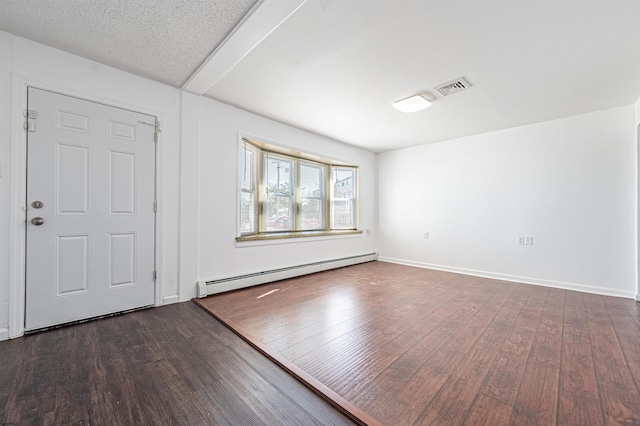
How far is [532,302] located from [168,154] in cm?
464

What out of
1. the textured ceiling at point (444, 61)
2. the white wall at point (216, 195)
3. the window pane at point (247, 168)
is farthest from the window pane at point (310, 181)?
the textured ceiling at point (444, 61)

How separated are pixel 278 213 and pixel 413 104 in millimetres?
2658

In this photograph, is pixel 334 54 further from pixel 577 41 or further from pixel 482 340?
pixel 482 340

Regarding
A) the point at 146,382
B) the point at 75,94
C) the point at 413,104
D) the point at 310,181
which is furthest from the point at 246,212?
the point at 413,104

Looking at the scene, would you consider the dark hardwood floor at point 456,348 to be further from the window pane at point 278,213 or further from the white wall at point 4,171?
the white wall at point 4,171

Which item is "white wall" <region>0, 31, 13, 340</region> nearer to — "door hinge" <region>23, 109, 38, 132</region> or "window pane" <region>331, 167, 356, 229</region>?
"door hinge" <region>23, 109, 38, 132</region>

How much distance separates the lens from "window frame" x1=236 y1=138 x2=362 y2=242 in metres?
3.92

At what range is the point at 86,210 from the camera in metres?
2.50

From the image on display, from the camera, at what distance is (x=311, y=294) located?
3.37 m

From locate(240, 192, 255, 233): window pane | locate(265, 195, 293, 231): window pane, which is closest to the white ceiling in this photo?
locate(240, 192, 255, 233): window pane

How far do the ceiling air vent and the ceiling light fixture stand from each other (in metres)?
0.20

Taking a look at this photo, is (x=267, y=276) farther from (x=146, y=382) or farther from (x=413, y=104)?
(x=413, y=104)

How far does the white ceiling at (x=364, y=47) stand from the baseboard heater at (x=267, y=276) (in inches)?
92.1

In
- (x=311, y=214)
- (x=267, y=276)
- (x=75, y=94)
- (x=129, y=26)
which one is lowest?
(x=267, y=276)
